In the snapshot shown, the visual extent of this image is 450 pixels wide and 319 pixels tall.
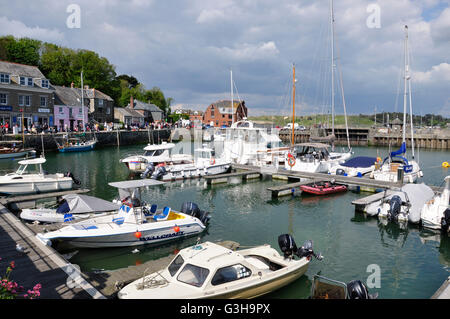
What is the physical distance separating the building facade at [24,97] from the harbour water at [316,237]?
3271 centimetres

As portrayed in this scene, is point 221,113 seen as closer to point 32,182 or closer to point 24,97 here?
point 24,97

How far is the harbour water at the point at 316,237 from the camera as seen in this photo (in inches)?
512

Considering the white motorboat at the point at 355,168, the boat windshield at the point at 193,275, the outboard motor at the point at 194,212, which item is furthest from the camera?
the white motorboat at the point at 355,168

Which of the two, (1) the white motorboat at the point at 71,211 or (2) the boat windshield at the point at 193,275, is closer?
(2) the boat windshield at the point at 193,275

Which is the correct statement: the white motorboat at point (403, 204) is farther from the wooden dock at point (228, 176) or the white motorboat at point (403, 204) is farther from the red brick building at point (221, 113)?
the red brick building at point (221, 113)

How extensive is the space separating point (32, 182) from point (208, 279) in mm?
20412

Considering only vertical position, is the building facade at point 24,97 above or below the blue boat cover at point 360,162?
above

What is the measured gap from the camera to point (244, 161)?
126 feet

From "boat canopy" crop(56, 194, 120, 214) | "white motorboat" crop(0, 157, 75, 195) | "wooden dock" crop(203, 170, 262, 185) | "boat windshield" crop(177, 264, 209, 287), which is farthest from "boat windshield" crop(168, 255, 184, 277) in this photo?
"wooden dock" crop(203, 170, 262, 185)

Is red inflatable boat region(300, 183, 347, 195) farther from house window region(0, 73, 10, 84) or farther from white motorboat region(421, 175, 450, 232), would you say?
house window region(0, 73, 10, 84)

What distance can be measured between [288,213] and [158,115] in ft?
290

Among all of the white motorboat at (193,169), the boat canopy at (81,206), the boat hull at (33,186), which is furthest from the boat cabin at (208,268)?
the white motorboat at (193,169)
